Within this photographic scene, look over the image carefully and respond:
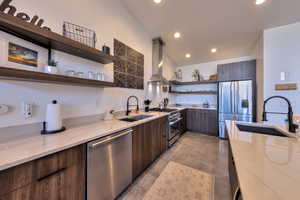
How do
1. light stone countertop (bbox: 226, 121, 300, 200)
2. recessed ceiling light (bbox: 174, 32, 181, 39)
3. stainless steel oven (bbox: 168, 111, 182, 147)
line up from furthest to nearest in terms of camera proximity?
1. recessed ceiling light (bbox: 174, 32, 181, 39)
2. stainless steel oven (bbox: 168, 111, 182, 147)
3. light stone countertop (bbox: 226, 121, 300, 200)

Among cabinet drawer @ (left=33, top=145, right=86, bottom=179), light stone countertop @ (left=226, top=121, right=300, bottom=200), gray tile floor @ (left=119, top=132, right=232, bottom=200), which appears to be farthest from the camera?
gray tile floor @ (left=119, top=132, right=232, bottom=200)

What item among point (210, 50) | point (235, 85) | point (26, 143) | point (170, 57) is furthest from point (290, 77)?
point (26, 143)

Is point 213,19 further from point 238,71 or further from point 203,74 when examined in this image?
point 203,74

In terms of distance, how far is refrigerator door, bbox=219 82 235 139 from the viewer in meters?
3.38

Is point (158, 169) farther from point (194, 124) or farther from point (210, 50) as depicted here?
point (210, 50)

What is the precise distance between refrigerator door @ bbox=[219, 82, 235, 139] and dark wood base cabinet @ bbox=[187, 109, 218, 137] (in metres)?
0.20

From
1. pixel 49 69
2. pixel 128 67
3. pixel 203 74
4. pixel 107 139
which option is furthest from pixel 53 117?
pixel 203 74

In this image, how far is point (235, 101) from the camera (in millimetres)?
3316

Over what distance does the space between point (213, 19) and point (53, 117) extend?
11.0ft

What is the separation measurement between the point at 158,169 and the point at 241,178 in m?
1.74

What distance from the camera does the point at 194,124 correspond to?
4.13m

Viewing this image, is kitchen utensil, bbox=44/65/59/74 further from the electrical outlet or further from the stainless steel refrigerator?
the stainless steel refrigerator

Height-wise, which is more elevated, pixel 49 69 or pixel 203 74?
pixel 203 74

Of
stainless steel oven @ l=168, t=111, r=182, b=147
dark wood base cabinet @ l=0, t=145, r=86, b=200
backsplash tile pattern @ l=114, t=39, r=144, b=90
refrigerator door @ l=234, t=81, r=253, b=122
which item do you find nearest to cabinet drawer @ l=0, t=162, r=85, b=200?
dark wood base cabinet @ l=0, t=145, r=86, b=200
